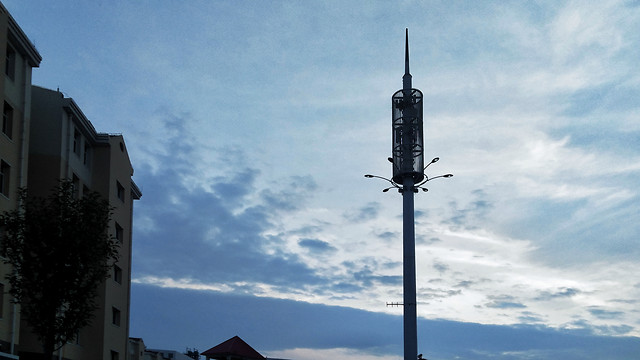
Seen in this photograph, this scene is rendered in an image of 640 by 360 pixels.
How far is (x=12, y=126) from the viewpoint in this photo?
39094 millimetres

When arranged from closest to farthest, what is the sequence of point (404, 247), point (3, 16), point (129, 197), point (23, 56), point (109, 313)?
point (404, 247) < point (3, 16) < point (23, 56) < point (109, 313) < point (129, 197)

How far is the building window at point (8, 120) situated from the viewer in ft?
127

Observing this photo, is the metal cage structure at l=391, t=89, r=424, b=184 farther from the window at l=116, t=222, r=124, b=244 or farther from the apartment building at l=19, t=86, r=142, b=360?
the window at l=116, t=222, r=124, b=244

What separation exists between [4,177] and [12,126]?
9.46 feet

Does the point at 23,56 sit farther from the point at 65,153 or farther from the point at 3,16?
the point at 65,153

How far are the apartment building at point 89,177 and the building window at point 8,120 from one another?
629cm

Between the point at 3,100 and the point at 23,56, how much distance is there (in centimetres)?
428

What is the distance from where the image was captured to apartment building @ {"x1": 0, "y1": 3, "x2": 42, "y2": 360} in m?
37.2

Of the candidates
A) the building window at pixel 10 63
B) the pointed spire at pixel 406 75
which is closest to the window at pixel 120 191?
the building window at pixel 10 63

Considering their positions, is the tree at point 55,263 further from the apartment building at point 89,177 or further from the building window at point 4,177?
the building window at point 4,177

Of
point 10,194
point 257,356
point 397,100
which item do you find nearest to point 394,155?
point 397,100

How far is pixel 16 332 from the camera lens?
38062mm

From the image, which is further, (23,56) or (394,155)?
(23,56)

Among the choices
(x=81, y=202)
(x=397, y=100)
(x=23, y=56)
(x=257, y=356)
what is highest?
(x=23, y=56)
